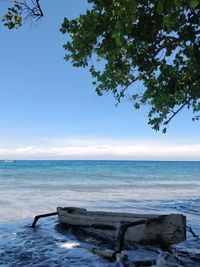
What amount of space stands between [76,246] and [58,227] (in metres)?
3.28

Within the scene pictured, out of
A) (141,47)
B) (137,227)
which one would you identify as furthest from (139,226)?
(141,47)

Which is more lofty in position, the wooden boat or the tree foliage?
the tree foliage

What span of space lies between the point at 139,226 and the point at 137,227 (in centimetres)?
12

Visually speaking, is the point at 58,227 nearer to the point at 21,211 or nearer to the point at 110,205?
the point at 21,211

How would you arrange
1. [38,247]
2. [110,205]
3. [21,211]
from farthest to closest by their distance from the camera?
1. [110,205]
2. [21,211]
3. [38,247]

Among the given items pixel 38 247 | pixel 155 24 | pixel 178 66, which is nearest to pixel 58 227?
pixel 38 247

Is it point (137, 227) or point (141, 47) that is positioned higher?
point (141, 47)

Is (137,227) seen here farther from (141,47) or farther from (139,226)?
(141,47)

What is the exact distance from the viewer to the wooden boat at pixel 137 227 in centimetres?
947

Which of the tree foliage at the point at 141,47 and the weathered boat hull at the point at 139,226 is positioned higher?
the tree foliage at the point at 141,47

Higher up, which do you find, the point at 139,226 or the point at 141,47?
the point at 141,47

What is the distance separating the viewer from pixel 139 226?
10.1 m

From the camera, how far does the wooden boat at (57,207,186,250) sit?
A: 9469 mm

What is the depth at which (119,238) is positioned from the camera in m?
9.32
